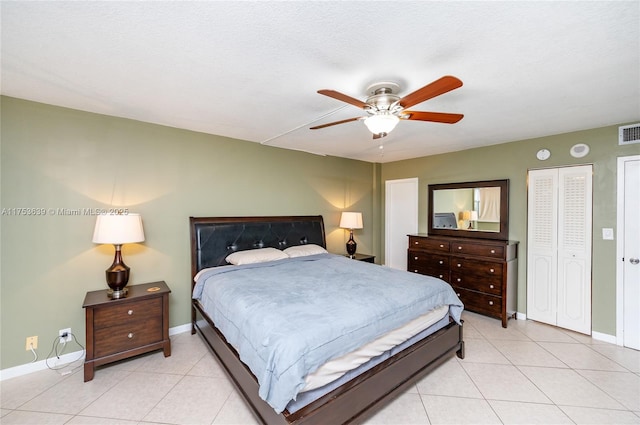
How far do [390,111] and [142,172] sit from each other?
2719mm

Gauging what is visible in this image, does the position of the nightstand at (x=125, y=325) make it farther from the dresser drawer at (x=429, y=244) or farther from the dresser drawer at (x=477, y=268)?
the dresser drawer at (x=477, y=268)

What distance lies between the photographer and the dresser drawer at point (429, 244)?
4.11 meters

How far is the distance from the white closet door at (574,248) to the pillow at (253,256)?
349 cm

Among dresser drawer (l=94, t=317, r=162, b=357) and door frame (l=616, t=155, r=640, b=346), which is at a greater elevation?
door frame (l=616, t=155, r=640, b=346)

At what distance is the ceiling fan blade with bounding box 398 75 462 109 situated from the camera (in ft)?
4.88

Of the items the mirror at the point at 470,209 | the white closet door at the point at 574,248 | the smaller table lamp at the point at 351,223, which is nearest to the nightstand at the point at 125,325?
the smaller table lamp at the point at 351,223

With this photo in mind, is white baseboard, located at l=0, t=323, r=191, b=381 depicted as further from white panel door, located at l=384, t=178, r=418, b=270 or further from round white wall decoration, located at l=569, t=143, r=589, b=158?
round white wall decoration, located at l=569, t=143, r=589, b=158

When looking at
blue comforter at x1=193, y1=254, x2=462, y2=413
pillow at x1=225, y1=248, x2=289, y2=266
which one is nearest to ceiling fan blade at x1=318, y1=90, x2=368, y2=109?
blue comforter at x1=193, y1=254, x2=462, y2=413

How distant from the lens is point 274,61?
1788 mm

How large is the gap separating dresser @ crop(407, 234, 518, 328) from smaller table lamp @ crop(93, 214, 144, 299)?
3.90m

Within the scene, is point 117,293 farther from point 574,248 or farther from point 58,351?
point 574,248

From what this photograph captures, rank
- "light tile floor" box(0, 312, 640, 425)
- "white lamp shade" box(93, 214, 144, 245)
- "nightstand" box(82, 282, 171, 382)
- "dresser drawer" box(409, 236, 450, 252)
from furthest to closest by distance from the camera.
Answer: "dresser drawer" box(409, 236, 450, 252) → "white lamp shade" box(93, 214, 144, 245) → "nightstand" box(82, 282, 171, 382) → "light tile floor" box(0, 312, 640, 425)

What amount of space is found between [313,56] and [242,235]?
251 centimetres

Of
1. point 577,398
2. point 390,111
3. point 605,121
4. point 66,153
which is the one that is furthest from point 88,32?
point 605,121
